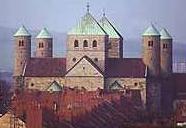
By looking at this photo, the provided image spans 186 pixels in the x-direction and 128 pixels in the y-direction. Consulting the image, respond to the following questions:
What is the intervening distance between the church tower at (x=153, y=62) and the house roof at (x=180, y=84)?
293cm

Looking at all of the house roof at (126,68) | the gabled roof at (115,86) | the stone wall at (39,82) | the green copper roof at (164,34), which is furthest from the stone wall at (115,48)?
the stone wall at (39,82)

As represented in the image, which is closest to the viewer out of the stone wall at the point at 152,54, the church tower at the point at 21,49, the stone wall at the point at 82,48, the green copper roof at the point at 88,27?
the stone wall at the point at 82,48

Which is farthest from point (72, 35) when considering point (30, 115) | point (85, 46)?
point (30, 115)

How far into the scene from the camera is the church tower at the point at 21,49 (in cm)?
5406

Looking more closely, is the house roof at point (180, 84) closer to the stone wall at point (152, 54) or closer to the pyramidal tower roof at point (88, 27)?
the stone wall at point (152, 54)

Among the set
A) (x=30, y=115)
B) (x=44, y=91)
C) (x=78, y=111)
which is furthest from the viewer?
(x=44, y=91)

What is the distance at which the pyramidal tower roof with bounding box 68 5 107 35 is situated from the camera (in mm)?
52281

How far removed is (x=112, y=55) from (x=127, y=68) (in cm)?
357

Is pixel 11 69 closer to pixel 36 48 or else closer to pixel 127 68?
pixel 36 48

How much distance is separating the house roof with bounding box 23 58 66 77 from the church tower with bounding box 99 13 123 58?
2.95 metres

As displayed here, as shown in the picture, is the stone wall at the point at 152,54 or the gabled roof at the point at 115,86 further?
the stone wall at the point at 152,54

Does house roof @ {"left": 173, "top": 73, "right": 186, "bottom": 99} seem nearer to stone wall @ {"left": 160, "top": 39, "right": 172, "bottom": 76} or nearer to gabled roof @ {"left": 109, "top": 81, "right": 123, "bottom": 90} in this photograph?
stone wall @ {"left": 160, "top": 39, "right": 172, "bottom": 76}

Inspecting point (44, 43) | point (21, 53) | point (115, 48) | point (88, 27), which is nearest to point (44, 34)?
point (44, 43)

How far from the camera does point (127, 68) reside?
5250cm
